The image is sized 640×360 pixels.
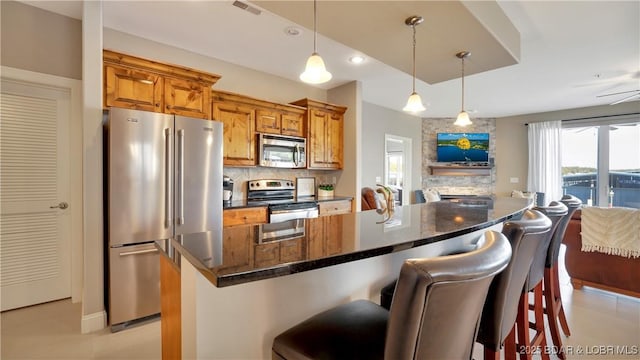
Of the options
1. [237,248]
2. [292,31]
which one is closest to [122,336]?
[237,248]

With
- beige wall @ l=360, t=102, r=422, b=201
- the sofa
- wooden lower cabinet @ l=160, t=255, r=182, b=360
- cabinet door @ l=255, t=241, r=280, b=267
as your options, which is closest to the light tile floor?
the sofa

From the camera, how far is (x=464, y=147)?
729 cm

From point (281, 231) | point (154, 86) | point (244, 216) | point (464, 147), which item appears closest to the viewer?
point (281, 231)

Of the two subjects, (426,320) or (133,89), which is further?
(133,89)

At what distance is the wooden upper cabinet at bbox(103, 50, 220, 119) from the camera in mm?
2592

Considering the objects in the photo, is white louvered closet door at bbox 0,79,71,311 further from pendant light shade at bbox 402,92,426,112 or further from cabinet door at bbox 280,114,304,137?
pendant light shade at bbox 402,92,426,112

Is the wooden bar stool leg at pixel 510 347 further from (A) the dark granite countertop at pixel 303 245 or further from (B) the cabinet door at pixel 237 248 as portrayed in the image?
(B) the cabinet door at pixel 237 248

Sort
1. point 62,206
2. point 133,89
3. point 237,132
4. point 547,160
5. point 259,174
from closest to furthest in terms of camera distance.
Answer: point 133,89
point 62,206
point 237,132
point 259,174
point 547,160

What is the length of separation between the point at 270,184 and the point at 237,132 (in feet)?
2.81

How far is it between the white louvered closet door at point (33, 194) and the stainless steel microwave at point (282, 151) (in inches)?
79.8

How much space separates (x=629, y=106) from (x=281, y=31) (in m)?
6.89

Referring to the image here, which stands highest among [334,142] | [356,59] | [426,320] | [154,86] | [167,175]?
[356,59]

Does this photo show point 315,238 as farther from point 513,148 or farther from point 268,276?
point 513,148

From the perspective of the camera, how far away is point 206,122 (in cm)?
284
